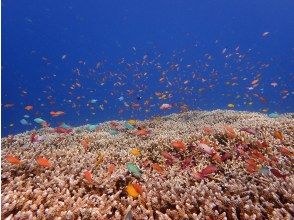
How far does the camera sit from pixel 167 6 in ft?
391

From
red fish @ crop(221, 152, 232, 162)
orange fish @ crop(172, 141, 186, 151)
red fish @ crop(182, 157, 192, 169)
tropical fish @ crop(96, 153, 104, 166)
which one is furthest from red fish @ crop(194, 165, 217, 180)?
tropical fish @ crop(96, 153, 104, 166)

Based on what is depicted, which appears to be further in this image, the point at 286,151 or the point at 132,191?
the point at 286,151

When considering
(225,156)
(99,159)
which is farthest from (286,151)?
(99,159)

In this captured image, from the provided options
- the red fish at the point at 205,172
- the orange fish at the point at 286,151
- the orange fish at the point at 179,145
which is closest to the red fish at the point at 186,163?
the orange fish at the point at 179,145

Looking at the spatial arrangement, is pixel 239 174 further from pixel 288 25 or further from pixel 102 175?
pixel 288 25

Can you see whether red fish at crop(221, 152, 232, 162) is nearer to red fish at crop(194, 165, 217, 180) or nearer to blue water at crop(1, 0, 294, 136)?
red fish at crop(194, 165, 217, 180)

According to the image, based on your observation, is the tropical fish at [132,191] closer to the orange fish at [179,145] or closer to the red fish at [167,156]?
the red fish at [167,156]

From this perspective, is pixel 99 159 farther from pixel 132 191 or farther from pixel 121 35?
pixel 121 35

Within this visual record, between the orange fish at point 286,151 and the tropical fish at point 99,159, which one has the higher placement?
the tropical fish at point 99,159

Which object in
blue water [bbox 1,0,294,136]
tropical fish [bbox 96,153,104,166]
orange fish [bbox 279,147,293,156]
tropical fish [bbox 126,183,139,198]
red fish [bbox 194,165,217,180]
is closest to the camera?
tropical fish [bbox 126,183,139,198]

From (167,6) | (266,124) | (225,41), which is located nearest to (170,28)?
(167,6)

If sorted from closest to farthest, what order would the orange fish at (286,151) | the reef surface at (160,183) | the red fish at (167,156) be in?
the reef surface at (160,183), the orange fish at (286,151), the red fish at (167,156)

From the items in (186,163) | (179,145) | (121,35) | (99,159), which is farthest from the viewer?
(121,35)

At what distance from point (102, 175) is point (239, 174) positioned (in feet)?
7.39
